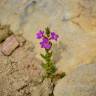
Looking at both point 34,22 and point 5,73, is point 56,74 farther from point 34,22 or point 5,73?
point 34,22

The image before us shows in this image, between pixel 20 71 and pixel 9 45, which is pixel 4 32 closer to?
pixel 9 45

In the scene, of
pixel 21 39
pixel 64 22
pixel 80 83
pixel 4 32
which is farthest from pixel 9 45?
pixel 80 83

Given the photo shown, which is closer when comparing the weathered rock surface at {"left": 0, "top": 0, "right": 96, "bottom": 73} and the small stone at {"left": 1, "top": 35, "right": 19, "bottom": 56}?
the weathered rock surface at {"left": 0, "top": 0, "right": 96, "bottom": 73}

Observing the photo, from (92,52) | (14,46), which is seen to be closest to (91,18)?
(92,52)

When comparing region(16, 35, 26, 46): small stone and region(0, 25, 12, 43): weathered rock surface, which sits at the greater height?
region(0, 25, 12, 43): weathered rock surface

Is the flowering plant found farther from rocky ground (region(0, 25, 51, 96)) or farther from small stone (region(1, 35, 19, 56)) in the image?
small stone (region(1, 35, 19, 56))

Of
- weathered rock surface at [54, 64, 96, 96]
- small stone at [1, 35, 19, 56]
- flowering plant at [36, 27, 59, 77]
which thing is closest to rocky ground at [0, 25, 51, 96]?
small stone at [1, 35, 19, 56]

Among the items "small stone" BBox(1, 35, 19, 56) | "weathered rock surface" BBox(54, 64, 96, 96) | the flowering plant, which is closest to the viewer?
"weathered rock surface" BBox(54, 64, 96, 96)

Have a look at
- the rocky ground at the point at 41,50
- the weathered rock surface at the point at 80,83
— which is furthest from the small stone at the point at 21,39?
→ the weathered rock surface at the point at 80,83

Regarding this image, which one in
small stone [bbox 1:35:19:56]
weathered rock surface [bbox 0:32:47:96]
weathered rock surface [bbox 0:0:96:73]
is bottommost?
weathered rock surface [bbox 0:32:47:96]
